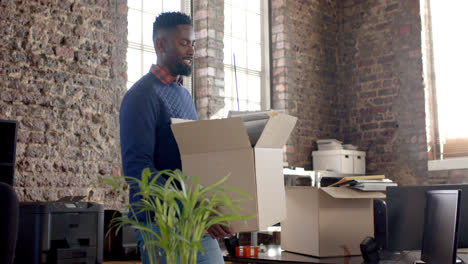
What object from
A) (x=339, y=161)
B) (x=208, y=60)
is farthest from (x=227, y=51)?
(x=339, y=161)

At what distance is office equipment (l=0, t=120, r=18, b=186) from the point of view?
3.75 meters

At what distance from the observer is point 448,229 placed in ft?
6.95

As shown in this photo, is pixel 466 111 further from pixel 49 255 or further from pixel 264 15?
pixel 49 255

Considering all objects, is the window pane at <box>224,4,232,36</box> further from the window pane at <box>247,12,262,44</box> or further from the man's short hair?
the man's short hair

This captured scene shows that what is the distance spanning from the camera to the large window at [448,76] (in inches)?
266

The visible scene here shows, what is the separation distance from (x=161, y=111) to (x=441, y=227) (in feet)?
3.73

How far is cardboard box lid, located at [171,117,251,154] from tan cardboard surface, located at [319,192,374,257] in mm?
1166

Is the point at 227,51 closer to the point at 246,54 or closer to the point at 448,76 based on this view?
the point at 246,54

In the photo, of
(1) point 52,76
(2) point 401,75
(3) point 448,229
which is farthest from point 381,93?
(3) point 448,229

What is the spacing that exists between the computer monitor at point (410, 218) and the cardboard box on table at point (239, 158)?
1114mm

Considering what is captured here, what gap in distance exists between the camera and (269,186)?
168 centimetres

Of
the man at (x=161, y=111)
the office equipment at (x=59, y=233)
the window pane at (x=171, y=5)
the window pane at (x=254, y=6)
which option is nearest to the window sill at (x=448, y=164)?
the window pane at (x=254, y=6)

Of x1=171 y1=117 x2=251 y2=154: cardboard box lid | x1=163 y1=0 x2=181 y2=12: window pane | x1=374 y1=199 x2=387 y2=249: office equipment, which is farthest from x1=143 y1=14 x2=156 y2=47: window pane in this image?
x1=171 y1=117 x2=251 y2=154: cardboard box lid

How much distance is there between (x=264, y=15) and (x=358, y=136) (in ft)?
6.40
